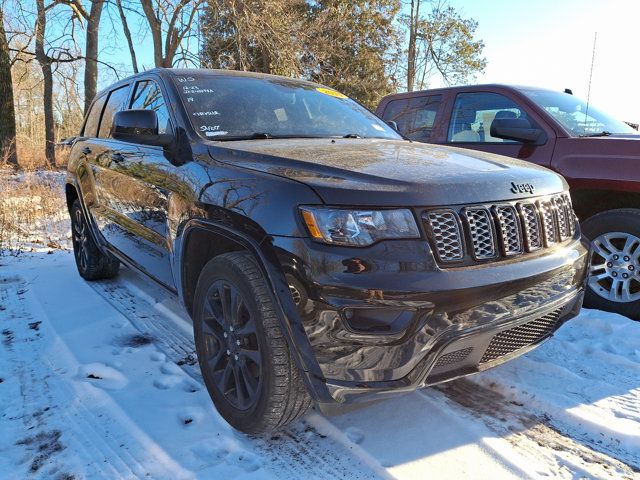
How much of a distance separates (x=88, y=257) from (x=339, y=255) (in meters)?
3.70

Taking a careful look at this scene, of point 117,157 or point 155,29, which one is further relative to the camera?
point 155,29

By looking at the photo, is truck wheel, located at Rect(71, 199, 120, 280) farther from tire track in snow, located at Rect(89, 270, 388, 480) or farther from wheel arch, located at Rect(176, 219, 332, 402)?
wheel arch, located at Rect(176, 219, 332, 402)

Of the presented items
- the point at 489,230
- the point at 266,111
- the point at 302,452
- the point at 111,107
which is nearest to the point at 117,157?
the point at 111,107

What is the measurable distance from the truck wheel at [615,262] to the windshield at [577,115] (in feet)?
→ 2.79

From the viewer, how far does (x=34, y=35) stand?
1465 centimetres

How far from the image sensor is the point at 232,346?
91.4 inches

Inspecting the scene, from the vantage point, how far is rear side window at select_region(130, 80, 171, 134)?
→ 301cm

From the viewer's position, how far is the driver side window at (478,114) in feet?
15.0

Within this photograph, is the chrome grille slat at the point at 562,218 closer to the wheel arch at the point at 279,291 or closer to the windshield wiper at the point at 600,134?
the wheel arch at the point at 279,291

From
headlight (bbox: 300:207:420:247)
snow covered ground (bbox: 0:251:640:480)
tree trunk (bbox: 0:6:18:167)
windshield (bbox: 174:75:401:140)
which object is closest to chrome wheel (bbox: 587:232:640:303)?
snow covered ground (bbox: 0:251:640:480)

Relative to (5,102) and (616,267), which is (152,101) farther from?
(5,102)

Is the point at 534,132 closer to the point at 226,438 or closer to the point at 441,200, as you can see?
the point at 441,200

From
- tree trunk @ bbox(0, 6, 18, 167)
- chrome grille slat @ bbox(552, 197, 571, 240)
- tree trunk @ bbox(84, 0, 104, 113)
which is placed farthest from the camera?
tree trunk @ bbox(84, 0, 104, 113)

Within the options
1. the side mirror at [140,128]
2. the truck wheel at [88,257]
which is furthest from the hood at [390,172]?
the truck wheel at [88,257]
